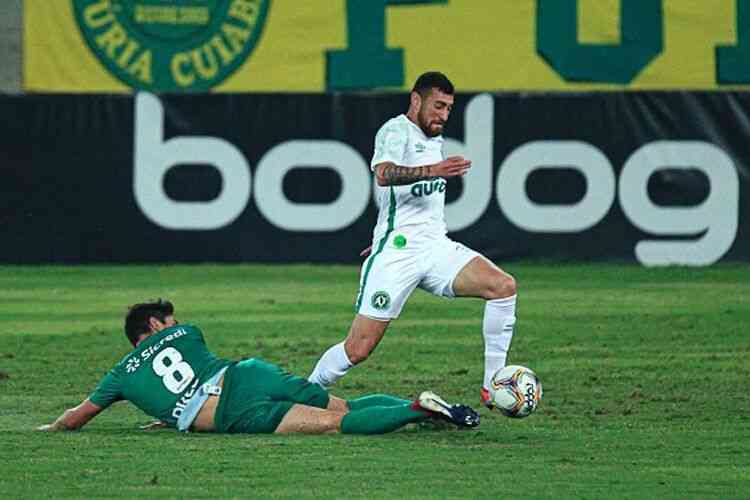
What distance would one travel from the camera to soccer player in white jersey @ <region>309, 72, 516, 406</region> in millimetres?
10578

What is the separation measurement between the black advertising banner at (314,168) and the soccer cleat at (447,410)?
12.1 meters

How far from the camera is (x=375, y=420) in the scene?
977 centimetres

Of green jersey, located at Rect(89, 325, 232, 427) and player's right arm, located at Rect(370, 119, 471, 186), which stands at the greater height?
player's right arm, located at Rect(370, 119, 471, 186)

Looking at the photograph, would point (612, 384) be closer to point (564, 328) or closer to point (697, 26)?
point (564, 328)

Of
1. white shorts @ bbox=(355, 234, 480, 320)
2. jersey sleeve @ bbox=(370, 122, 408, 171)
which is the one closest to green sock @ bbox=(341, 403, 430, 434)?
white shorts @ bbox=(355, 234, 480, 320)

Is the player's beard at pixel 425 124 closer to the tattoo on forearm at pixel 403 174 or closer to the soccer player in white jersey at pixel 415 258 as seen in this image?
the soccer player in white jersey at pixel 415 258

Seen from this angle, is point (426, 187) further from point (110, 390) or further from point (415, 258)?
point (110, 390)

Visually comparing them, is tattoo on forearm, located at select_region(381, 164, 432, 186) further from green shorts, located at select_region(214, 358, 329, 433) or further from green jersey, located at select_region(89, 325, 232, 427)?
green jersey, located at select_region(89, 325, 232, 427)

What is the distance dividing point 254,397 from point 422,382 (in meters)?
3.05

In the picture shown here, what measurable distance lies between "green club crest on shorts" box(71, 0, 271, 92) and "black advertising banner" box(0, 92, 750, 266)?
1686 mm

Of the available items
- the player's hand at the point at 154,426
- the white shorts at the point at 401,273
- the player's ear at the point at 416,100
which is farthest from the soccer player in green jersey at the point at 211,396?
the player's ear at the point at 416,100

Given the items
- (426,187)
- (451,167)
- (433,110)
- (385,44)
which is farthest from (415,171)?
(385,44)

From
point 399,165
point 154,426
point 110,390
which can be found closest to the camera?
point 110,390

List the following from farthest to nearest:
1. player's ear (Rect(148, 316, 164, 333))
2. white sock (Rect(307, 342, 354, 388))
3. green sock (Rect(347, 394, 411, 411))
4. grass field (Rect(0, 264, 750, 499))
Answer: white sock (Rect(307, 342, 354, 388)) < green sock (Rect(347, 394, 411, 411)) < player's ear (Rect(148, 316, 164, 333)) < grass field (Rect(0, 264, 750, 499))
